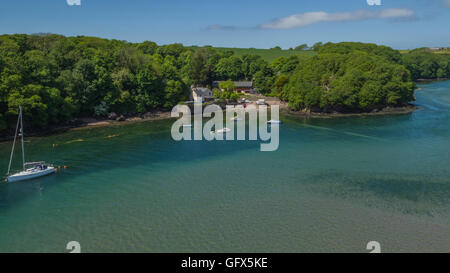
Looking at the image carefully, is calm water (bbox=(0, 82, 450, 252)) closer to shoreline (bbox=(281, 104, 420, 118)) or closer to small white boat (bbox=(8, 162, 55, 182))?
small white boat (bbox=(8, 162, 55, 182))

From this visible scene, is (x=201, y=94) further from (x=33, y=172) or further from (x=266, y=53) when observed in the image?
(x=266, y=53)

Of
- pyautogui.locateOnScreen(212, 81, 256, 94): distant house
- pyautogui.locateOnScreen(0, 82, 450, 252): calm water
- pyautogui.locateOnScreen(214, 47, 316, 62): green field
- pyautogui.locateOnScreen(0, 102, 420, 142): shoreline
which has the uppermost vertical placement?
pyautogui.locateOnScreen(214, 47, 316, 62): green field

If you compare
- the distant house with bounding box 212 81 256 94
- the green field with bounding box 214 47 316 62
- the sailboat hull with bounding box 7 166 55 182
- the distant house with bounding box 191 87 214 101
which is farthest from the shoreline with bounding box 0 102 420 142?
the green field with bounding box 214 47 316 62

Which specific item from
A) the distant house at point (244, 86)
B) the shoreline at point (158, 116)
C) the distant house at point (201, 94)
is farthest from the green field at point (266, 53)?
the shoreline at point (158, 116)

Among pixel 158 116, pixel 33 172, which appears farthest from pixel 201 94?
pixel 33 172

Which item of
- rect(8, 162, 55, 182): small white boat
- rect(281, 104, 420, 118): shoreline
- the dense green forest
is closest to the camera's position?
rect(8, 162, 55, 182): small white boat

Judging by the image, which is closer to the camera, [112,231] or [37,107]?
[112,231]

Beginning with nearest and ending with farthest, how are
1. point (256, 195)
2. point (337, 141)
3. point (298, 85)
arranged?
point (256, 195) < point (337, 141) < point (298, 85)
